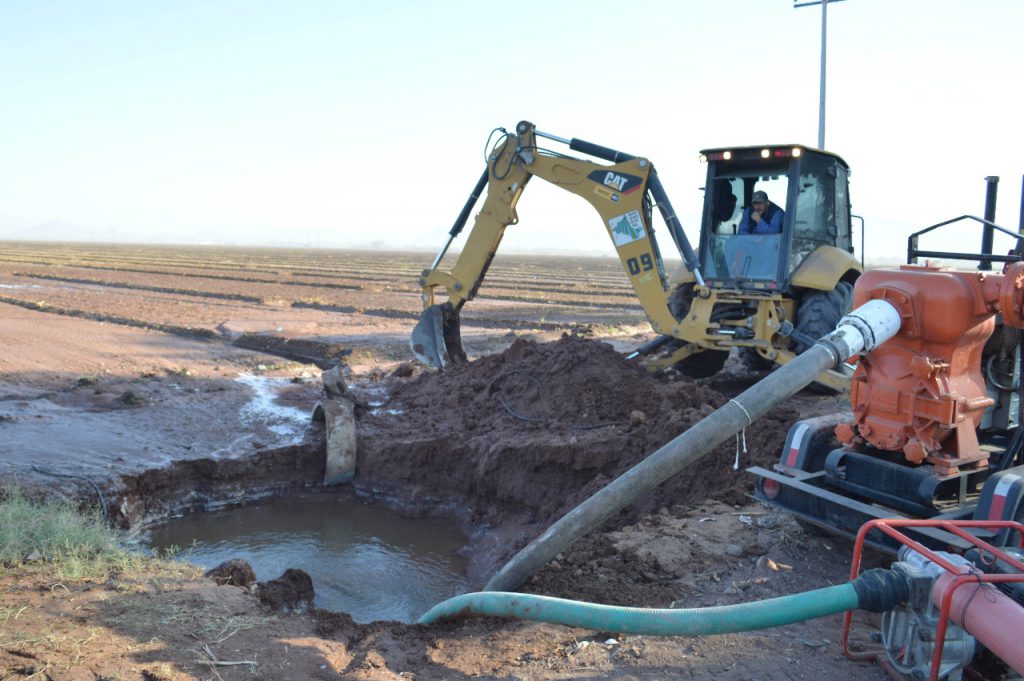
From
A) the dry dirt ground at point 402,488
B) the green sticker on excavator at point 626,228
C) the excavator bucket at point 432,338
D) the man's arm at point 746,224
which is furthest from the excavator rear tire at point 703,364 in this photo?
the excavator bucket at point 432,338

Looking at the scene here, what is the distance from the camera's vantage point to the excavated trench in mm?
6941

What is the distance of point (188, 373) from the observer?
11680 mm

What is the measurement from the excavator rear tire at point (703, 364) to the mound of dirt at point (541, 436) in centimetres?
108

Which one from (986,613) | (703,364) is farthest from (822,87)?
(986,613)

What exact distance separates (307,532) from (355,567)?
0.98m

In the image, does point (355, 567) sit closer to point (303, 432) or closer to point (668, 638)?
point (303, 432)

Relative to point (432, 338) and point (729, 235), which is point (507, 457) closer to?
point (432, 338)

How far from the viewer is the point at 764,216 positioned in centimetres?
919

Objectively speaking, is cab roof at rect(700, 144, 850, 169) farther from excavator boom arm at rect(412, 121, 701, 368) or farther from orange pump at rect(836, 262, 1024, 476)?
orange pump at rect(836, 262, 1024, 476)

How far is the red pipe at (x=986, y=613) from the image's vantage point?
2764mm

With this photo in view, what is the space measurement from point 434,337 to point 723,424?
7225mm

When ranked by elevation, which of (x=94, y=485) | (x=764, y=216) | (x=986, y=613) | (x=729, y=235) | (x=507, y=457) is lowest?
(x=94, y=485)

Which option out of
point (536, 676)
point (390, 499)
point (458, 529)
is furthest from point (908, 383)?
point (390, 499)

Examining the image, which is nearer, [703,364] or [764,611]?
[764,611]
